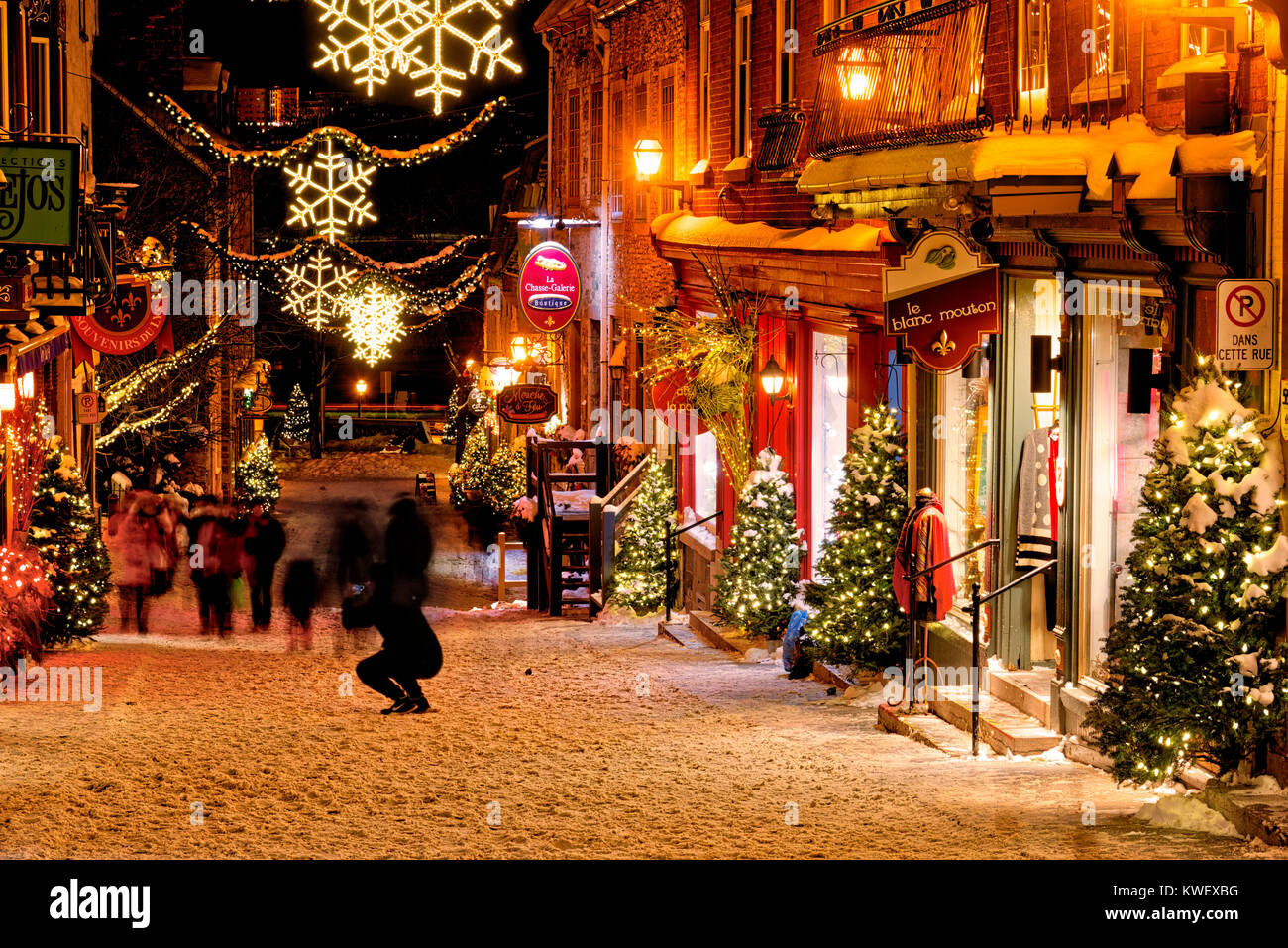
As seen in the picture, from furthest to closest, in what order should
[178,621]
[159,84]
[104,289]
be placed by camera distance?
[159,84]
[178,621]
[104,289]

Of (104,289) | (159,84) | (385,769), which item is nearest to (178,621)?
(104,289)

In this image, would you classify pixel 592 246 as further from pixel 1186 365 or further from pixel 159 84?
pixel 1186 365

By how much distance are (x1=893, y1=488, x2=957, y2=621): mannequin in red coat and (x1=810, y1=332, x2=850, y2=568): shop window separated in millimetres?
3744

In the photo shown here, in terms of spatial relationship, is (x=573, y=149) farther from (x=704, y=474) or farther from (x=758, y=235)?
(x=758, y=235)

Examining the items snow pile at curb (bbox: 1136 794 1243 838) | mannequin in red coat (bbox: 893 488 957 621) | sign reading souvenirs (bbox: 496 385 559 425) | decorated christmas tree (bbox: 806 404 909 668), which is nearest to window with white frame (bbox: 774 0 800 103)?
decorated christmas tree (bbox: 806 404 909 668)

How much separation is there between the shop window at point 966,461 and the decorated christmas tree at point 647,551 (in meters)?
8.94

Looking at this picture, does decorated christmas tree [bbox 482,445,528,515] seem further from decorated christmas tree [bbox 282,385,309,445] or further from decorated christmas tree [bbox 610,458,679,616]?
decorated christmas tree [bbox 282,385,309,445]

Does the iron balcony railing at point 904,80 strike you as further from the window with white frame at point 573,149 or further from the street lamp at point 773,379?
the window with white frame at point 573,149

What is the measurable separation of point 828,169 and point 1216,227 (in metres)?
4.89

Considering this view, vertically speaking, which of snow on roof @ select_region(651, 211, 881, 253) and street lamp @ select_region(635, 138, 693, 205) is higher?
street lamp @ select_region(635, 138, 693, 205)

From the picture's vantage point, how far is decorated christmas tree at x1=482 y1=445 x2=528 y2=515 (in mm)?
40625

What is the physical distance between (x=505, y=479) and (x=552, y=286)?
14674 millimetres

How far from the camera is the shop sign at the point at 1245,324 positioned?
7867mm

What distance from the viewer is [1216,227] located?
322 inches
